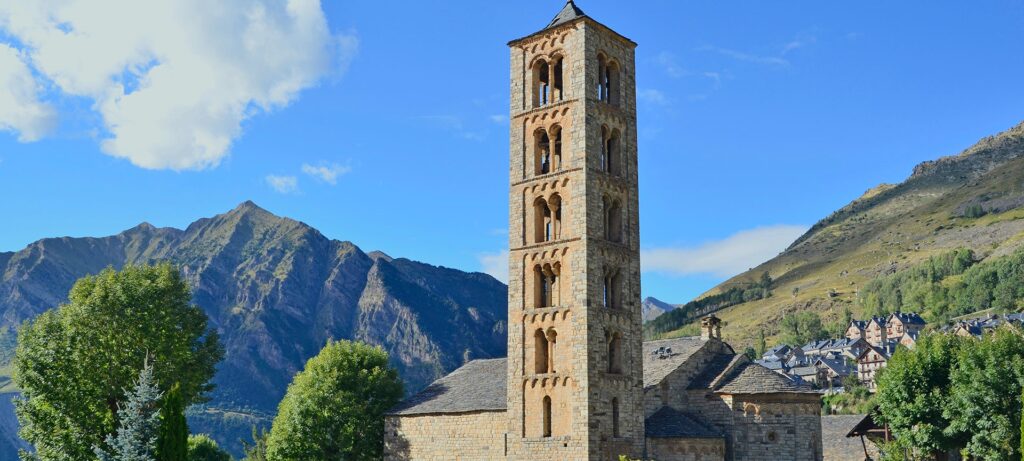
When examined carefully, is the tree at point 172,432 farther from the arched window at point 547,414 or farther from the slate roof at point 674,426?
the slate roof at point 674,426

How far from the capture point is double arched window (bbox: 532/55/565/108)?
4578 centimetres

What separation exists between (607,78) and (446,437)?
19.1m

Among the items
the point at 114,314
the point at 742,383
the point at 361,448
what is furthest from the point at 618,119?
the point at 114,314

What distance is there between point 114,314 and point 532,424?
21.4 metres

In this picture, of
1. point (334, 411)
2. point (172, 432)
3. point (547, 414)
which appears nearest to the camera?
point (172, 432)

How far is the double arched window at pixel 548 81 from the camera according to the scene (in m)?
45.8

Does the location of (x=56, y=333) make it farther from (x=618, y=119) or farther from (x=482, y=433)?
(x=618, y=119)

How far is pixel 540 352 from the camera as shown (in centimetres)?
4388

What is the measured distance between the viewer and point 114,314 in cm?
4825

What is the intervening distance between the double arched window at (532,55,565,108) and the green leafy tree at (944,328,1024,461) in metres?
24.8

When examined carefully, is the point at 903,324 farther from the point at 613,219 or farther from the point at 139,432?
the point at 139,432

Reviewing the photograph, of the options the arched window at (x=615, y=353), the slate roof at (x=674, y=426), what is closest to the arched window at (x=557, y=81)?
the arched window at (x=615, y=353)

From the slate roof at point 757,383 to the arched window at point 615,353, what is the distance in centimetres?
607

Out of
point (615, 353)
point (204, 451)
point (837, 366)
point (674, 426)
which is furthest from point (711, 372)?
point (837, 366)
